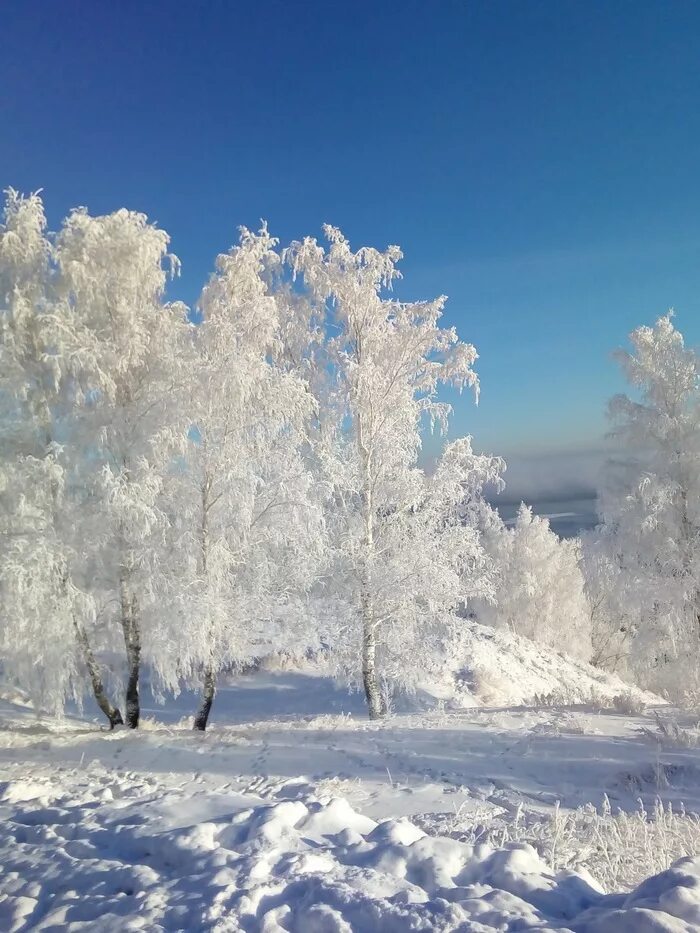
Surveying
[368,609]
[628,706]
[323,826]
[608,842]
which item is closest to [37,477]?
[368,609]

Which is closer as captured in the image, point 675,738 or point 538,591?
point 675,738

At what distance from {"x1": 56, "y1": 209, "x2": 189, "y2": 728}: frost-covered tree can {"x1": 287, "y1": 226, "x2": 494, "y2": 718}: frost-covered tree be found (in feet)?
11.0

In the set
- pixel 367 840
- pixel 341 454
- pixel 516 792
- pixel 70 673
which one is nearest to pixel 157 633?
pixel 70 673

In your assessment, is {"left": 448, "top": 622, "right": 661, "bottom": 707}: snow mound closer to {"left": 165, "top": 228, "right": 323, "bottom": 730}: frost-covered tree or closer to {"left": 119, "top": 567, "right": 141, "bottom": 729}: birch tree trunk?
{"left": 165, "top": 228, "right": 323, "bottom": 730}: frost-covered tree

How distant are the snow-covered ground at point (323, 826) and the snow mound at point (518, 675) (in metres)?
6.96

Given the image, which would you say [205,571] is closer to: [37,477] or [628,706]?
[37,477]

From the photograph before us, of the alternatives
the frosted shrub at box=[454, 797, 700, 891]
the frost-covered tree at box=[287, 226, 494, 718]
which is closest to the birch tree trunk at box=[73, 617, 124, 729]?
the frost-covered tree at box=[287, 226, 494, 718]

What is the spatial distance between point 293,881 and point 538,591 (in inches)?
1249

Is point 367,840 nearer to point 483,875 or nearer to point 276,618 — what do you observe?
point 483,875

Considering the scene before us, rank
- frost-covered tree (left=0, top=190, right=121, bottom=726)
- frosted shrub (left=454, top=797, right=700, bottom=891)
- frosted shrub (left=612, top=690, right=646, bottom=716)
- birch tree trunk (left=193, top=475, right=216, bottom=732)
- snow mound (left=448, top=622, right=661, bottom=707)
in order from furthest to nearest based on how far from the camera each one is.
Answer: snow mound (left=448, top=622, right=661, bottom=707)
frosted shrub (left=612, top=690, right=646, bottom=716)
birch tree trunk (left=193, top=475, right=216, bottom=732)
frost-covered tree (left=0, top=190, right=121, bottom=726)
frosted shrub (left=454, top=797, right=700, bottom=891)

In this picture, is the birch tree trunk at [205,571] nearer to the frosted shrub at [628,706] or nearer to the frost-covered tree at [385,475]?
the frost-covered tree at [385,475]

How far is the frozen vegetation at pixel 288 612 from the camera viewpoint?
12.2 feet

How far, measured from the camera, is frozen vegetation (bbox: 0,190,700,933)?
3719mm

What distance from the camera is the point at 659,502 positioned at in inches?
502
